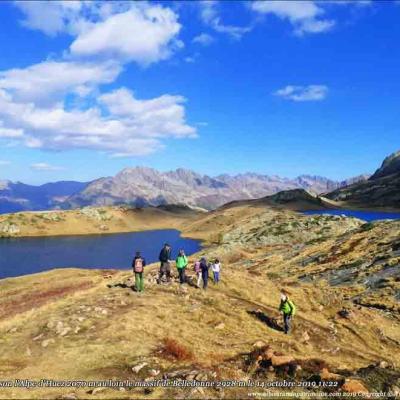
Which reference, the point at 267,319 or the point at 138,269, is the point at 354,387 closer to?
the point at 267,319

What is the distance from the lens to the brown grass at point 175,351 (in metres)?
25.0

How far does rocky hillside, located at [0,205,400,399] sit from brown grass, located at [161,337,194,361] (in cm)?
12

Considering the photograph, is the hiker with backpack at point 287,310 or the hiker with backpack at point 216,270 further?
the hiker with backpack at point 216,270

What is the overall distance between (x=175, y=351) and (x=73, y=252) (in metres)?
141

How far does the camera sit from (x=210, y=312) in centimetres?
3453

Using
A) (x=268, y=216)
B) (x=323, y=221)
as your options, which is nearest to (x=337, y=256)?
(x=323, y=221)

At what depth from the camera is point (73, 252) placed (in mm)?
159125

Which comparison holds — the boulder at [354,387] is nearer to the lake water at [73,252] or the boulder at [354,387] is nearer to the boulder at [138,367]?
the boulder at [138,367]

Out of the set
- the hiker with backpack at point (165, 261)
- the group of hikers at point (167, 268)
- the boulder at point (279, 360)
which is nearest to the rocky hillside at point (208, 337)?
the boulder at point (279, 360)

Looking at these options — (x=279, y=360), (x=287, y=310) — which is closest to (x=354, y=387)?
(x=279, y=360)

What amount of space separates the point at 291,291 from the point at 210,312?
1363 centimetres

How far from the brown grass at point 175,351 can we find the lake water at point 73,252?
96340 millimetres

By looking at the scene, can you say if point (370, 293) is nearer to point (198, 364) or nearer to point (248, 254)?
point (198, 364)

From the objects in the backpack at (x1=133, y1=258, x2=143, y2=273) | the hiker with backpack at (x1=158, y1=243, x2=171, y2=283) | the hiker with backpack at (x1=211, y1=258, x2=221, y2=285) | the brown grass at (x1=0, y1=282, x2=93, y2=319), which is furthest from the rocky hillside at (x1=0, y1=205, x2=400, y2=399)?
the backpack at (x1=133, y1=258, x2=143, y2=273)
